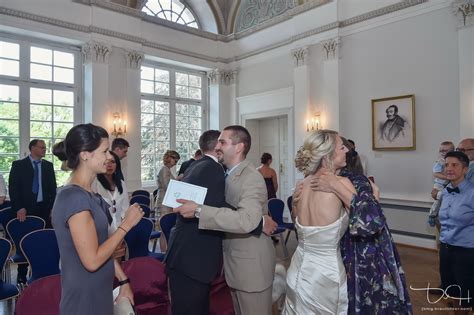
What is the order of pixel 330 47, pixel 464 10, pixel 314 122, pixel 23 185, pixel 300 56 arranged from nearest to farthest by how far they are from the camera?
pixel 23 185 → pixel 464 10 → pixel 330 47 → pixel 314 122 → pixel 300 56

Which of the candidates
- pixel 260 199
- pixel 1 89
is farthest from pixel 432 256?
pixel 1 89

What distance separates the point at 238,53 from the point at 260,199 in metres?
8.51

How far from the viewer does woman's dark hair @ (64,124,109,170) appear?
1.53 metres

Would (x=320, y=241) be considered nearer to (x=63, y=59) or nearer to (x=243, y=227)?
(x=243, y=227)

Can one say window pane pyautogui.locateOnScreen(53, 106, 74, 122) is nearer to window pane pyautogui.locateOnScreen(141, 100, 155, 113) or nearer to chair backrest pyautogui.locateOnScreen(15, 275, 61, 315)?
window pane pyautogui.locateOnScreen(141, 100, 155, 113)

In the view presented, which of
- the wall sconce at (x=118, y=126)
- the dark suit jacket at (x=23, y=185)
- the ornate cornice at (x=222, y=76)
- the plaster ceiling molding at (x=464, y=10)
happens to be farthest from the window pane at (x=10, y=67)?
the plaster ceiling molding at (x=464, y=10)

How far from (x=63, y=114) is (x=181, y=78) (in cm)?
326

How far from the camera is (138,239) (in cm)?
372

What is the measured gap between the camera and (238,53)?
389 inches

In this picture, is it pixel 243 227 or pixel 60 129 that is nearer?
pixel 243 227

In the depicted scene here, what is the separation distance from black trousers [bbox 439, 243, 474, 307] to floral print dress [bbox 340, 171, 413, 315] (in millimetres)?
1332

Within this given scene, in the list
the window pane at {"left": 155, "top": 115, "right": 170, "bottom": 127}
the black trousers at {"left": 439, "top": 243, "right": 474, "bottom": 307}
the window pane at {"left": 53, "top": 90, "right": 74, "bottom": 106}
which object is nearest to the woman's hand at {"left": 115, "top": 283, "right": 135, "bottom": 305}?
the black trousers at {"left": 439, "top": 243, "right": 474, "bottom": 307}

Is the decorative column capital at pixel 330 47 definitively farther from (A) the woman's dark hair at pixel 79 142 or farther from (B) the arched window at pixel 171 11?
(A) the woman's dark hair at pixel 79 142

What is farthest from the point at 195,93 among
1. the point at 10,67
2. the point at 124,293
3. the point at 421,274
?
the point at 124,293
